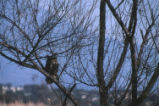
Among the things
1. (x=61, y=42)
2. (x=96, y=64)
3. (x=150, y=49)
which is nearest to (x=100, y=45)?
(x=96, y=64)

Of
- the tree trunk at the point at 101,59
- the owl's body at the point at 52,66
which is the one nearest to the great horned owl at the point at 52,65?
the owl's body at the point at 52,66

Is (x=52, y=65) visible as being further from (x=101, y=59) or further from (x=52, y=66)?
(x=101, y=59)

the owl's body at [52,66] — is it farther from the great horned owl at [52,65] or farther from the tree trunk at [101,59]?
the tree trunk at [101,59]

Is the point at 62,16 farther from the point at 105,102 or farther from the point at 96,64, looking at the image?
the point at 105,102

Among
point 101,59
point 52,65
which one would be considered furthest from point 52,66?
point 101,59

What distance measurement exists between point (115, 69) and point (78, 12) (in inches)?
38.6

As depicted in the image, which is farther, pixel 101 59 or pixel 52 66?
pixel 52 66

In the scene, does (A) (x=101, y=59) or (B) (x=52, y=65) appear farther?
(B) (x=52, y=65)

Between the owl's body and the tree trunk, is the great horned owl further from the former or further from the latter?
the tree trunk

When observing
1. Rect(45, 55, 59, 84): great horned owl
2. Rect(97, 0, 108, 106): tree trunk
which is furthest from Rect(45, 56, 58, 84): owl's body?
Rect(97, 0, 108, 106): tree trunk

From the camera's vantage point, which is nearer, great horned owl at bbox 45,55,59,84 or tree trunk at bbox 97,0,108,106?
tree trunk at bbox 97,0,108,106

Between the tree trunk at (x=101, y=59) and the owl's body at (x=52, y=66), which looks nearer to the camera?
the tree trunk at (x=101, y=59)

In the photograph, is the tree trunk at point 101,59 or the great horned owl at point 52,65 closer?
the tree trunk at point 101,59

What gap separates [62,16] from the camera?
2.98 meters
